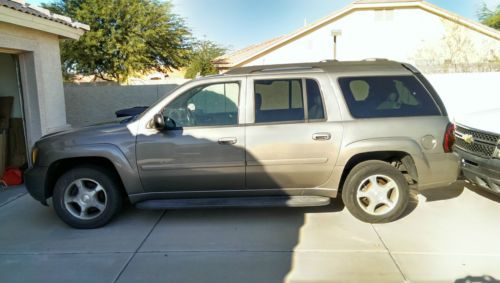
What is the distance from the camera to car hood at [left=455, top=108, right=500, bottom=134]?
15.3 feet

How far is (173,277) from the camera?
342 cm

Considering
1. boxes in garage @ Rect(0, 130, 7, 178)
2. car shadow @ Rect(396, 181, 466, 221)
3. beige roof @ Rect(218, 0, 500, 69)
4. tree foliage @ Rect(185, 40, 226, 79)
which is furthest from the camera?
tree foliage @ Rect(185, 40, 226, 79)

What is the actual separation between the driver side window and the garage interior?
447cm

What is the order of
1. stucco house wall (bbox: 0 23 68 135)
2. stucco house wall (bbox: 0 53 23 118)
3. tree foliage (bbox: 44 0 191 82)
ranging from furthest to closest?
tree foliage (bbox: 44 0 191 82) → stucco house wall (bbox: 0 53 23 118) → stucco house wall (bbox: 0 23 68 135)

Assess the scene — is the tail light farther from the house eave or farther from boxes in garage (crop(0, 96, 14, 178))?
boxes in garage (crop(0, 96, 14, 178))

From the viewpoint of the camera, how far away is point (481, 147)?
4785mm

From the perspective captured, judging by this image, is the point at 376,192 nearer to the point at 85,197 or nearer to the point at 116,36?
the point at 85,197

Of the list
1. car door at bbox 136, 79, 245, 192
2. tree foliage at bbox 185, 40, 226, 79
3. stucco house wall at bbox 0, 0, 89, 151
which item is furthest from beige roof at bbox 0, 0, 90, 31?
tree foliage at bbox 185, 40, 226, 79

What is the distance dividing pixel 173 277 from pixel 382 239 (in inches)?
89.7

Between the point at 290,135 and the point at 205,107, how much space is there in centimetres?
108

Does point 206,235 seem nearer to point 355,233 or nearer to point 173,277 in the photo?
point 173,277

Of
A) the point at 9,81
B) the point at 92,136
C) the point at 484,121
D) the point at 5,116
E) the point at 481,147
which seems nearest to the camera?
the point at 92,136

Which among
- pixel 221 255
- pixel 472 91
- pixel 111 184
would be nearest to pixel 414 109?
pixel 221 255

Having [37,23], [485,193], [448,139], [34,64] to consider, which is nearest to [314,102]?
[448,139]
